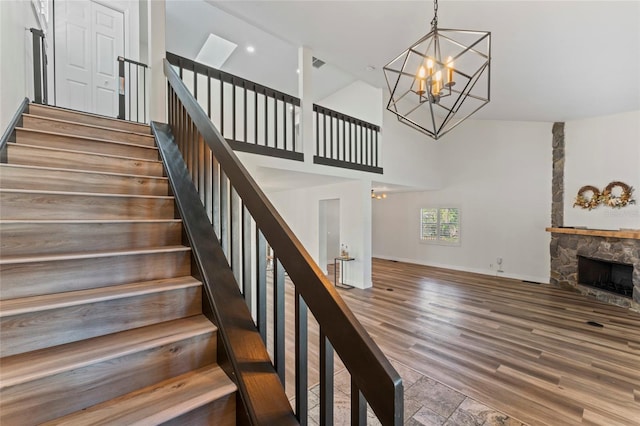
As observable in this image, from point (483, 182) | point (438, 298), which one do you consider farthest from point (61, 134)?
point (483, 182)

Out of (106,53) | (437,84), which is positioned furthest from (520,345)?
(106,53)

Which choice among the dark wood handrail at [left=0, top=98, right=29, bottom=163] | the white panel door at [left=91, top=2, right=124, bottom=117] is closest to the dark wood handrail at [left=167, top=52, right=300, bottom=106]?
the white panel door at [left=91, top=2, right=124, bottom=117]

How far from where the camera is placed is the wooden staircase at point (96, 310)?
1.02 metres

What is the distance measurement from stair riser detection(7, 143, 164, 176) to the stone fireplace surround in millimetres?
6762

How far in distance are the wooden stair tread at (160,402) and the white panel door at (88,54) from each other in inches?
173

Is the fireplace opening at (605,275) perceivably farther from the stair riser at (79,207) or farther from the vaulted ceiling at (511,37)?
the stair riser at (79,207)

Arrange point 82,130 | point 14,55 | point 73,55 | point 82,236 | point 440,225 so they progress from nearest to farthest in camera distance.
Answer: point 82,236 → point 14,55 → point 82,130 → point 73,55 → point 440,225

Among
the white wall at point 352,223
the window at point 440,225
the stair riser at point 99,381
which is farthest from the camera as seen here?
the window at point 440,225

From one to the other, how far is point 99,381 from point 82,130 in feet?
7.73

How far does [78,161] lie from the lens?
7.03 ft

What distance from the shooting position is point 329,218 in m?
7.74

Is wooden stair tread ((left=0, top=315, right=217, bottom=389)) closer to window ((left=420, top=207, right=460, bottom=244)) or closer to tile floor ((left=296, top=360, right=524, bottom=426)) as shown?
tile floor ((left=296, top=360, right=524, bottom=426))

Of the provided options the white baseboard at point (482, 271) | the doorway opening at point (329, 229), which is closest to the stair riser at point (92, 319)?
the doorway opening at point (329, 229)

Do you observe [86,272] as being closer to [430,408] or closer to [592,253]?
[430,408]
